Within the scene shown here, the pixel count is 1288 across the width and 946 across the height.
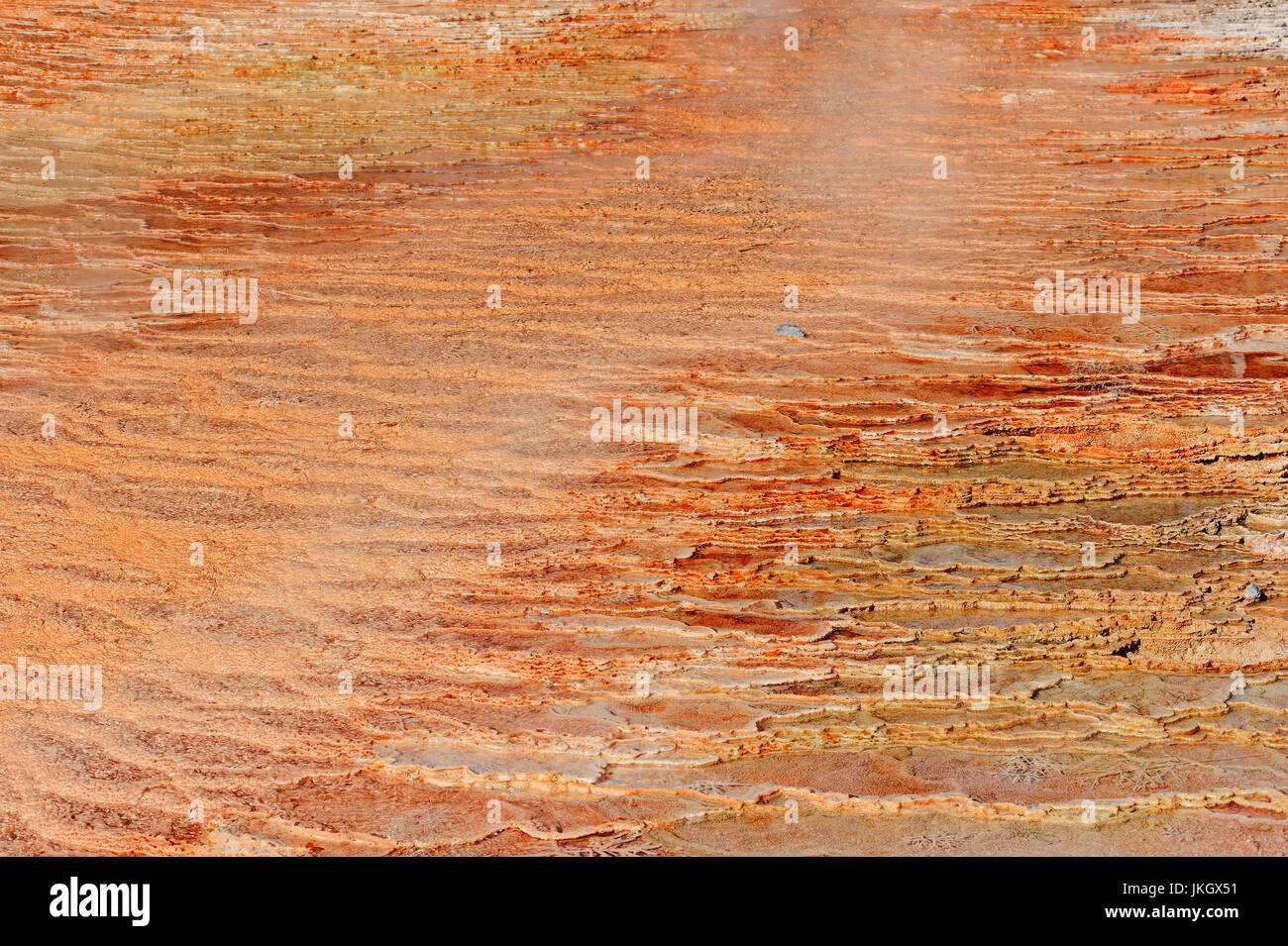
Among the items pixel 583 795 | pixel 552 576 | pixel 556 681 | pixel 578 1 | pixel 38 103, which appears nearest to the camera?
pixel 583 795

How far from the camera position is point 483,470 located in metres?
5.77

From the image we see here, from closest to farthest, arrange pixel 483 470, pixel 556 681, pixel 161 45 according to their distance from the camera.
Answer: pixel 556 681 → pixel 483 470 → pixel 161 45

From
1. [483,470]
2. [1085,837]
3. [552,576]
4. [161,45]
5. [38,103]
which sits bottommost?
[1085,837]

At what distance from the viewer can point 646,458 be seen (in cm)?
586

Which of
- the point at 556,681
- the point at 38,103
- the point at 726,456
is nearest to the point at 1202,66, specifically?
the point at 726,456

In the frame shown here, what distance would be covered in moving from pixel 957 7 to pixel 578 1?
3.50 meters

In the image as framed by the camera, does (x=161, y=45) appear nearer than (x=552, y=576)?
No

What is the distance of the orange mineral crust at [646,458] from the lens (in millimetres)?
4020

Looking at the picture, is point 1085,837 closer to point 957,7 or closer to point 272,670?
point 272,670

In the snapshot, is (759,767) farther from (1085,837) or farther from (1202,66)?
(1202,66)

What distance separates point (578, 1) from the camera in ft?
38.8

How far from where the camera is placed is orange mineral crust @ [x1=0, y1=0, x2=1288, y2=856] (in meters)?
4.02

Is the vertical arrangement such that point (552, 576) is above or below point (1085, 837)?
above

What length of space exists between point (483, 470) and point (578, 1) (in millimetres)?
7413
